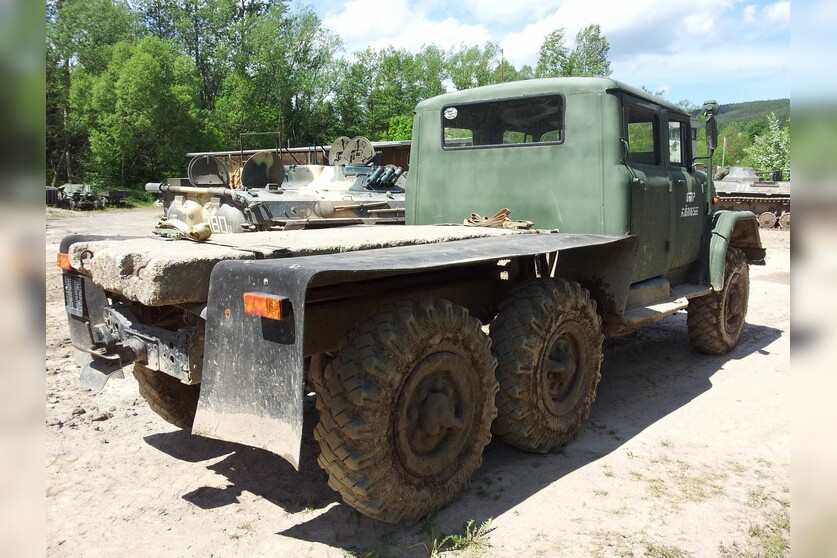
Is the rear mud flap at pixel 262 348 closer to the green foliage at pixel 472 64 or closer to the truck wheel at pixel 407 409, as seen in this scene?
the truck wheel at pixel 407 409

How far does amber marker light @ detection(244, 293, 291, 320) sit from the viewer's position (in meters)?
2.44

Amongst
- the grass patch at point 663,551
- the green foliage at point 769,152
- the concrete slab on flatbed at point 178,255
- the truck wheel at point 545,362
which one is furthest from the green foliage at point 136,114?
the grass patch at point 663,551

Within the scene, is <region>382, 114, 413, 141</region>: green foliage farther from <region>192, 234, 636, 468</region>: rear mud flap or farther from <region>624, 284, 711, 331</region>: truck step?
<region>192, 234, 636, 468</region>: rear mud flap

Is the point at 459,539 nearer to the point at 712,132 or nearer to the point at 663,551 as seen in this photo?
the point at 663,551

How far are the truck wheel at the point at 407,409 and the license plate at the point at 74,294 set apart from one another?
5.13 ft

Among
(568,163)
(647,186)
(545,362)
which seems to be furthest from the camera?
(647,186)

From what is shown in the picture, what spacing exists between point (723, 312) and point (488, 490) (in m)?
3.64

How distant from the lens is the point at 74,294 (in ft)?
11.5

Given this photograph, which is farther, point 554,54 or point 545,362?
point 554,54

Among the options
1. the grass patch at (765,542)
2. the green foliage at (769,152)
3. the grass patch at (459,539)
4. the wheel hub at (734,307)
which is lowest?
the grass patch at (765,542)

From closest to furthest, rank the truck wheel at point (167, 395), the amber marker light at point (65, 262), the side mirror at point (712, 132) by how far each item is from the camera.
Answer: the amber marker light at point (65, 262) < the truck wheel at point (167, 395) < the side mirror at point (712, 132)

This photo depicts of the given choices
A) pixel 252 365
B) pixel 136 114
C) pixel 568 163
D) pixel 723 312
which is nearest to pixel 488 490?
pixel 252 365

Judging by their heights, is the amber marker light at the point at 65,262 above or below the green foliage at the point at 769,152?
below

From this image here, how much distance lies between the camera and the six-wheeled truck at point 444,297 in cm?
271
